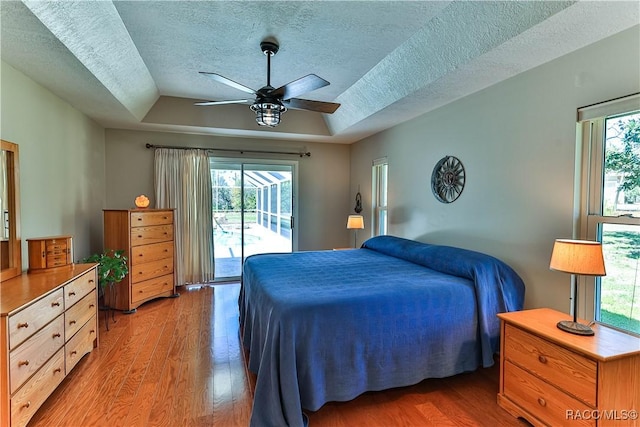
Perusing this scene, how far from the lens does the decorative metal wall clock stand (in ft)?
10.6

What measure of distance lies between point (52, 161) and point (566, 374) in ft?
14.4

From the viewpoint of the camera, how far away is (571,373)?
165cm

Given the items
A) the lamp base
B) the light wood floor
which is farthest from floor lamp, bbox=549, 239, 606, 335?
the light wood floor

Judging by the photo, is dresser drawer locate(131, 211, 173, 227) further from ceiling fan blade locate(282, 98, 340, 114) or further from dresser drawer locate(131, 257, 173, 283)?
ceiling fan blade locate(282, 98, 340, 114)

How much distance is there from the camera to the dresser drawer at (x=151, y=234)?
3.84 m

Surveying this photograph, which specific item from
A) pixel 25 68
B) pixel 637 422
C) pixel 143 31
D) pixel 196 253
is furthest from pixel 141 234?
pixel 637 422

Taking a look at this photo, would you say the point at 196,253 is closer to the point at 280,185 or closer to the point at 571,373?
the point at 280,185

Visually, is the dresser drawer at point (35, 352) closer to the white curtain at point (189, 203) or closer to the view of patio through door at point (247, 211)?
the white curtain at point (189, 203)

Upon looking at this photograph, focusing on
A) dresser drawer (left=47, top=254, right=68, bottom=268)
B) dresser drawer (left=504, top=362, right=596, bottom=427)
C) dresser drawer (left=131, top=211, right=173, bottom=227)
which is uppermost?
dresser drawer (left=131, top=211, right=173, bottom=227)

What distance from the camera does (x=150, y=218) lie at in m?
4.05

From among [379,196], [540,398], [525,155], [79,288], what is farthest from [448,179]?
[79,288]

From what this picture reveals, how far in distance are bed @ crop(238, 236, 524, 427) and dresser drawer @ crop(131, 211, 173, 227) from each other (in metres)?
2.04

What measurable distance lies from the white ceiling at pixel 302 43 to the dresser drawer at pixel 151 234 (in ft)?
4.73

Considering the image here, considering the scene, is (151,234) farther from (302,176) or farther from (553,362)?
(553,362)
